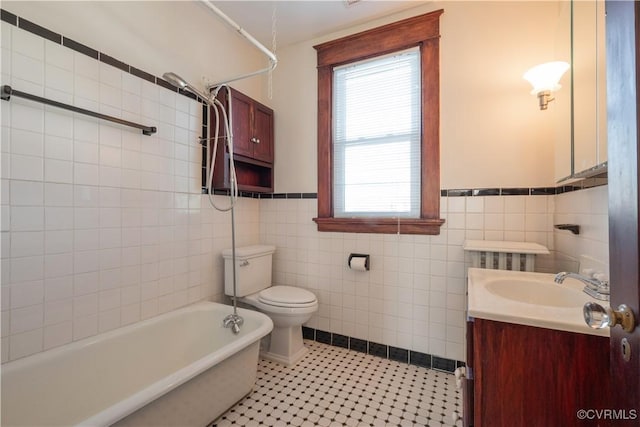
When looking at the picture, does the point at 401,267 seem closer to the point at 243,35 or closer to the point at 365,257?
the point at 365,257

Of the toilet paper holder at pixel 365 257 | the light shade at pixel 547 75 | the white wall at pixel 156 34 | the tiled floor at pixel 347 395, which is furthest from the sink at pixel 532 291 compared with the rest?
the white wall at pixel 156 34

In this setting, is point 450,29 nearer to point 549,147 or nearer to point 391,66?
point 391,66

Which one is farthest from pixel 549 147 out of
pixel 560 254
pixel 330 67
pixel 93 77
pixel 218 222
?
pixel 93 77

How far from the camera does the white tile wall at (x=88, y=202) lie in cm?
127

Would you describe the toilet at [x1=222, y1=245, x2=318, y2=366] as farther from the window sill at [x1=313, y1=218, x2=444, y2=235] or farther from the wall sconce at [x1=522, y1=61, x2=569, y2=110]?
the wall sconce at [x1=522, y1=61, x2=569, y2=110]

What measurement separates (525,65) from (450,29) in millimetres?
561

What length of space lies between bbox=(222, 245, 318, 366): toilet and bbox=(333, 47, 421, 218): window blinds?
78 cm

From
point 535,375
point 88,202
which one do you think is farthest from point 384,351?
point 88,202

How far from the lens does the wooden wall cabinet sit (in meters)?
2.12

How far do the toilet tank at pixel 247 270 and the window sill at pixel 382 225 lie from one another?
57 cm

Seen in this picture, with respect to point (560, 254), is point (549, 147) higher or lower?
higher

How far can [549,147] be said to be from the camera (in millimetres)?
1752

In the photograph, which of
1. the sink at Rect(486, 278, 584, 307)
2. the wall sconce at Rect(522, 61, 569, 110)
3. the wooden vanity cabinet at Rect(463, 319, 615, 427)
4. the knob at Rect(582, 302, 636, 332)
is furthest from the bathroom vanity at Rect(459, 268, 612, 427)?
the wall sconce at Rect(522, 61, 569, 110)

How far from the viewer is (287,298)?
209cm
